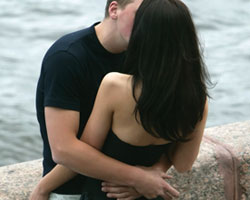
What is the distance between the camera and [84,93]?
2.63 m

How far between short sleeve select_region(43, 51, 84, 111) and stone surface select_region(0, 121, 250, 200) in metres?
0.68

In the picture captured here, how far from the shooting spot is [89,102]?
8.73ft

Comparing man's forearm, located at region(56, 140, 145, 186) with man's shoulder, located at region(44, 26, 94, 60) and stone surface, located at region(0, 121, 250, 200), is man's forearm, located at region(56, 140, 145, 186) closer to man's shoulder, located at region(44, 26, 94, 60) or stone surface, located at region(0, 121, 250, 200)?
man's shoulder, located at region(44, 26, 94, 60)

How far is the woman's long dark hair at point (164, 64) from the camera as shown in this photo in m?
2.34

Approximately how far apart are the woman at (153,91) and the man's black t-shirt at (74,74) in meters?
0.14

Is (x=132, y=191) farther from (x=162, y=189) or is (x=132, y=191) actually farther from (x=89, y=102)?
(x=89, y=102)

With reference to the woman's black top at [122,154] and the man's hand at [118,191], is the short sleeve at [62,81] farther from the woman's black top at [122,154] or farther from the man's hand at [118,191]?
the man's hand at [118,191]

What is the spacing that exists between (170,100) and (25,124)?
5332mm

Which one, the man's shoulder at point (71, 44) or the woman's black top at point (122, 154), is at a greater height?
the man's shoulder at point (71, 44)

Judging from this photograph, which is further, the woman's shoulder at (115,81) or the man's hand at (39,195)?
the man's hand at (39,195)

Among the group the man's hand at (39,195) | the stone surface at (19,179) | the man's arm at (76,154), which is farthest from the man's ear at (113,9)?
the stone surface at (19,179)

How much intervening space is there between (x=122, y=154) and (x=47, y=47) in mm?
7202

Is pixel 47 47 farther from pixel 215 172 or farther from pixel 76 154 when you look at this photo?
pixel 76 154

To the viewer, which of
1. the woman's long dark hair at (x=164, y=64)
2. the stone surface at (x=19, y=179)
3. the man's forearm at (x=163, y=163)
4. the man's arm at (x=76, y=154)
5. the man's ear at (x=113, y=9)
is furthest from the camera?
the stone surface at (x=19, y=179)
